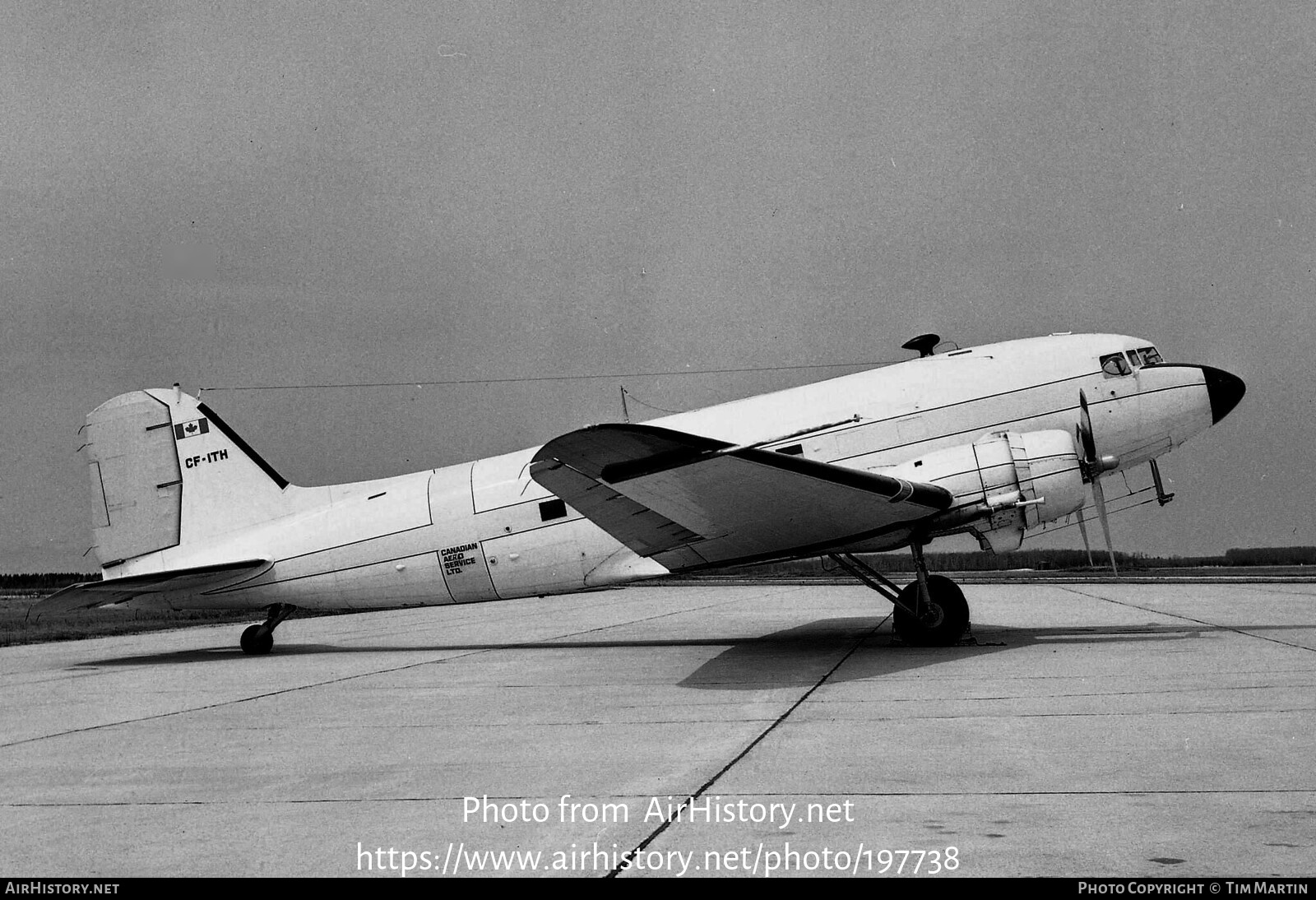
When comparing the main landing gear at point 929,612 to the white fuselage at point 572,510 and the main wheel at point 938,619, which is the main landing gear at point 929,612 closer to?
the main wheel at point 938,619

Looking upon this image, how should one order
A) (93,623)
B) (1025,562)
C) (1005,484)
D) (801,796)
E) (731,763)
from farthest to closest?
1. (1025,562)
2. (93,623)
3. (1005,484)
4. (731,763)
5. (801,796)

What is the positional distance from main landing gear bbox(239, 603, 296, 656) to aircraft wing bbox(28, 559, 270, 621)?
871mm

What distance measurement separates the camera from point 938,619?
1400 cm

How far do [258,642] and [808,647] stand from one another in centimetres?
895

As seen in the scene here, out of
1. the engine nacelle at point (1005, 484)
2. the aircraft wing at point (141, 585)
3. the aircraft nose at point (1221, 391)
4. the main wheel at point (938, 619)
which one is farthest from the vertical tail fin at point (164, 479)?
the aircraft nose at point (1221, 391)

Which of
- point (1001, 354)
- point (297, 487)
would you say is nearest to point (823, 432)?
point (1001, 354)

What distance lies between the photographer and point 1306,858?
4219 mm

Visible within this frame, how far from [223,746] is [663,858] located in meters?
4.92

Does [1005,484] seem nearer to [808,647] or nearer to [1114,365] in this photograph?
[1114,365]

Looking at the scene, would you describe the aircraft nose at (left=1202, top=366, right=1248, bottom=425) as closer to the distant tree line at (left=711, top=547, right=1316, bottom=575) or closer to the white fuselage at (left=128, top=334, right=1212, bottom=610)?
the white fuselage at (left=128, top=334, right=1212, bottom=610)

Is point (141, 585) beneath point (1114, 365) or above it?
beneath

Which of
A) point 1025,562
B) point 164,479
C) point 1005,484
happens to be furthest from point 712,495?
point 1025,562

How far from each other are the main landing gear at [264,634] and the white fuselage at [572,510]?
12.7 inches

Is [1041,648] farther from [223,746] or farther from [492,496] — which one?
[223,746]
